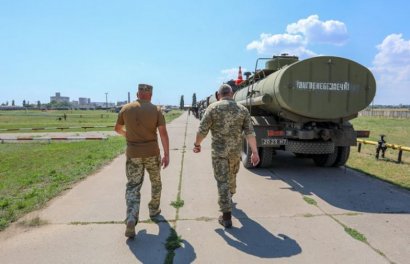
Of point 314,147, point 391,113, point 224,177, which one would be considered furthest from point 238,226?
point 391,113

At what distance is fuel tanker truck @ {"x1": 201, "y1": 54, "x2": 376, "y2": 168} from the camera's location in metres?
7.58

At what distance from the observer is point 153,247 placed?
4164 millimetres

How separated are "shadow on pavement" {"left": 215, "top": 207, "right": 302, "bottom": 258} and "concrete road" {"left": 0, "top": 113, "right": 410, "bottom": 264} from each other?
→ 11 mm

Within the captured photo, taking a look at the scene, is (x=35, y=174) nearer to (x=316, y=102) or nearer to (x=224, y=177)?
(x=224, y=177)

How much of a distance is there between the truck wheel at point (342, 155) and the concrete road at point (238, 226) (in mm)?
1218

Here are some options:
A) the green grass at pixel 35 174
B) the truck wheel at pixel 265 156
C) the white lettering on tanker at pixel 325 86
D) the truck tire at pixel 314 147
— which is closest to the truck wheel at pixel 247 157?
the truck wheel at pixel 265 156

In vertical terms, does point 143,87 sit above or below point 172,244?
above

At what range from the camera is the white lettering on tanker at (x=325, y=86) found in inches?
299

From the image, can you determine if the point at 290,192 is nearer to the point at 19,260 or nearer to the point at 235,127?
the point at 235,127

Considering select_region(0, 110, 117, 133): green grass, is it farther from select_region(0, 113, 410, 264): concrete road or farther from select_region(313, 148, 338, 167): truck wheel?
select_region(0, 113, 410, 264): concrete road

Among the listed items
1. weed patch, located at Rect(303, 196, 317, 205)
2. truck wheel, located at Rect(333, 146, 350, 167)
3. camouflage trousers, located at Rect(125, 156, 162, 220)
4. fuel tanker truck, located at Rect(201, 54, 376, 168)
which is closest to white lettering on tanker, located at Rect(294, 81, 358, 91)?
fuel tanker truck, located at Rect(201, 54, 376, 168)

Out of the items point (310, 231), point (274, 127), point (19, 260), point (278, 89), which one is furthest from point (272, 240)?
point (274, 127)

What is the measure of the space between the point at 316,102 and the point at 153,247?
5003 mm

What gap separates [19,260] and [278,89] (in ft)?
18.0
